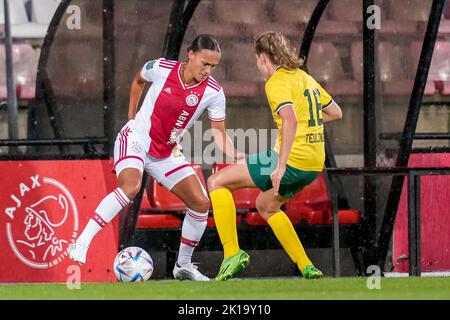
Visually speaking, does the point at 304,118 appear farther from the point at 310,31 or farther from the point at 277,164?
the point at 310,31

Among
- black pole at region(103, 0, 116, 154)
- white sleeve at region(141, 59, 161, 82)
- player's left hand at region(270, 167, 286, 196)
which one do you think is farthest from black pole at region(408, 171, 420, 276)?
black pole at region(103, 0, 116, 154)

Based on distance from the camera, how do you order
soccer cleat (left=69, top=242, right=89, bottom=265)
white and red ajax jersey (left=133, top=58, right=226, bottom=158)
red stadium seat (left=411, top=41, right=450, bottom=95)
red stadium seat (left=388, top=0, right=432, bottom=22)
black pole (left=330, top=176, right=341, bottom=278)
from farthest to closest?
red stadium seat (left=411, top=41, right=450, bottom=95) → red stadium seat (left=388, top=0, right=432, bottom=22) → black pole (left=330, top=176, right=341, bottom=278) → white and red ajax jersey (left=133, top=58, right=226, bottom=158) → soccer cleat (left=69, top=242, right=89, bottom=265)

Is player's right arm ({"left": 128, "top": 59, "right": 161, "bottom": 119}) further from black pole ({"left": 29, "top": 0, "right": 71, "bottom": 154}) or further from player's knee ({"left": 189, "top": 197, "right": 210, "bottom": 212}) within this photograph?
black pole ({"left": 29, "top": 0, "right": 71, "bottom": 154})

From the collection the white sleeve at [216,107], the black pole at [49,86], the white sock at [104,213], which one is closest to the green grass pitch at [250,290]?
the white sock at [104,213]

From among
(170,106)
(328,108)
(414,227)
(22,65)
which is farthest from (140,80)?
(22,65)

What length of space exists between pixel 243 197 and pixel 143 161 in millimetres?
2205

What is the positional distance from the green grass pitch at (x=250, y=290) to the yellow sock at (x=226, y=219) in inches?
16.0

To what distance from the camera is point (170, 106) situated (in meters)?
10.4

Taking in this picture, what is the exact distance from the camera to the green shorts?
9898 millimetres

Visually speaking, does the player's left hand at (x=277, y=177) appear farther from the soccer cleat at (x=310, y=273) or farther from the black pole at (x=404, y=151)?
the black pole at (x=404, y=151)

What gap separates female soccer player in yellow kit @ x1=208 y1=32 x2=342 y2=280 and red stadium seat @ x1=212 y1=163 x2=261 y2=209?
216cm

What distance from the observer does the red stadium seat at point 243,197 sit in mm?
12273

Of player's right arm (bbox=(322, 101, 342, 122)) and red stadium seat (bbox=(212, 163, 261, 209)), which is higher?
player's right arm (bbox=(322, 101, 342, 122))
